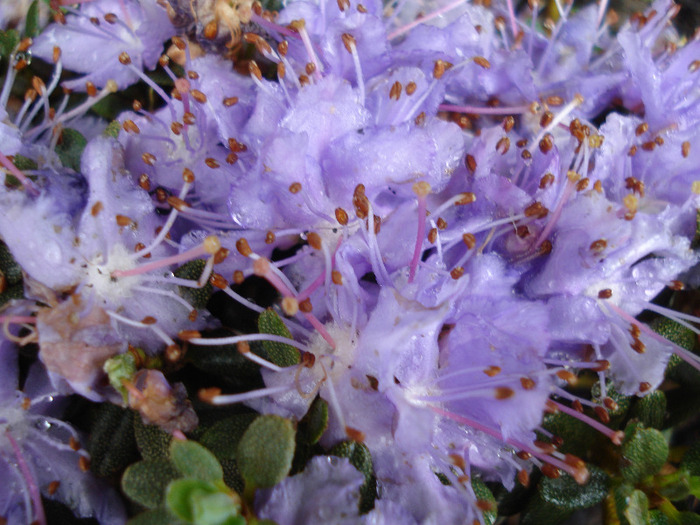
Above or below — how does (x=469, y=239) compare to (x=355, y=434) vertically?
above

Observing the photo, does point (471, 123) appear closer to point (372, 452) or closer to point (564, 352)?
point (564, 352)

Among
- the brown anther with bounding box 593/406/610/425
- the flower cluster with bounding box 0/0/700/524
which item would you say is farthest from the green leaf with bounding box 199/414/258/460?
the brown anther with bounding box 593/406/610/425

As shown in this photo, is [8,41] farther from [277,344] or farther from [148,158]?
[277,344]

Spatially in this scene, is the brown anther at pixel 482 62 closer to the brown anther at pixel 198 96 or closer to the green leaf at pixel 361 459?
the brown anther at pixel 198 96

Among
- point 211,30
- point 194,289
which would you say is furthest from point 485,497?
point 211,30

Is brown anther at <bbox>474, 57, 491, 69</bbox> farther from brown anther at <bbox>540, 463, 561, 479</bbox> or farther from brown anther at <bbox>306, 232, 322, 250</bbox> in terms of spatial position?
brown anther at <bbox>540, 463, 561, 479</bbox>

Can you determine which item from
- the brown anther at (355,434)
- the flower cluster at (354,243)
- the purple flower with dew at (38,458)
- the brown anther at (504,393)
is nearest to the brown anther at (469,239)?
the flower cluster at (354,243)
